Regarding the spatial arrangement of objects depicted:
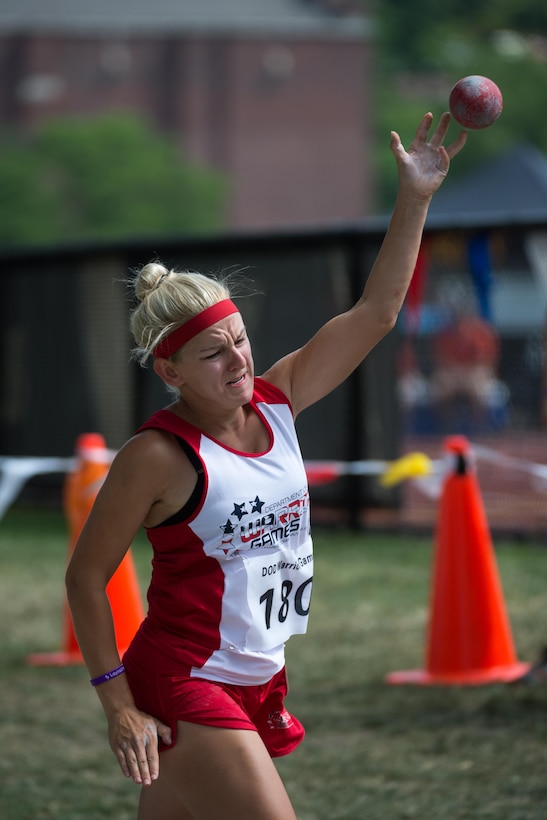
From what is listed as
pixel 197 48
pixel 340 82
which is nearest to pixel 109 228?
pixel 197 48

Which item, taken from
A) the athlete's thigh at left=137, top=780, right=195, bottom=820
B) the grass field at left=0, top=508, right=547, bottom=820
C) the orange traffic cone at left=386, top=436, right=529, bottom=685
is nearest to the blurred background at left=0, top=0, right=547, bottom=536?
the athlete's thigh at left=137, top=780, right=195, bottom=820

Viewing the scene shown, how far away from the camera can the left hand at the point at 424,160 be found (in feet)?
10.9

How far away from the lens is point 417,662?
6.89m

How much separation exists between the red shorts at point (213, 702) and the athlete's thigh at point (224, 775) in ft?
0.08

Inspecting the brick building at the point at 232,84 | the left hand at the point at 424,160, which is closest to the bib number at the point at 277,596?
the left hand at the point at 424,160

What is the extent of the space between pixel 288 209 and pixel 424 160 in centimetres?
6538

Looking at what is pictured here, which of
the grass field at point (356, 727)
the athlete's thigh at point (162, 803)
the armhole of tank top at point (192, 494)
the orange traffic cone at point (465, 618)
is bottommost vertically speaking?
the grass field at point (356, 727)

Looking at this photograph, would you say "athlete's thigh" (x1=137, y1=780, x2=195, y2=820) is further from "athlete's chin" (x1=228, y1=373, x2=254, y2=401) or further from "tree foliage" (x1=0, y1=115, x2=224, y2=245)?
"tree foliage" (x1=0, y1=115, x2=224, y2=245)

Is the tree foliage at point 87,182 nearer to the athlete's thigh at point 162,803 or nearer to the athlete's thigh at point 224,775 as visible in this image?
the athlete's thigh at point 162,803

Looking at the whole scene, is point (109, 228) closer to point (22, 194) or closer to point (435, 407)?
point (22, 194)

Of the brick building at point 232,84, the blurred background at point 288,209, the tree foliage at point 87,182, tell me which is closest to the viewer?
the blurred background at point 288,209

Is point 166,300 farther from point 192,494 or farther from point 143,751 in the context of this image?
point 143,751

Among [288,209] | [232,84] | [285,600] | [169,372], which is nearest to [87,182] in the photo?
[232,84]

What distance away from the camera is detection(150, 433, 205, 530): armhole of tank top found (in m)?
3.05
